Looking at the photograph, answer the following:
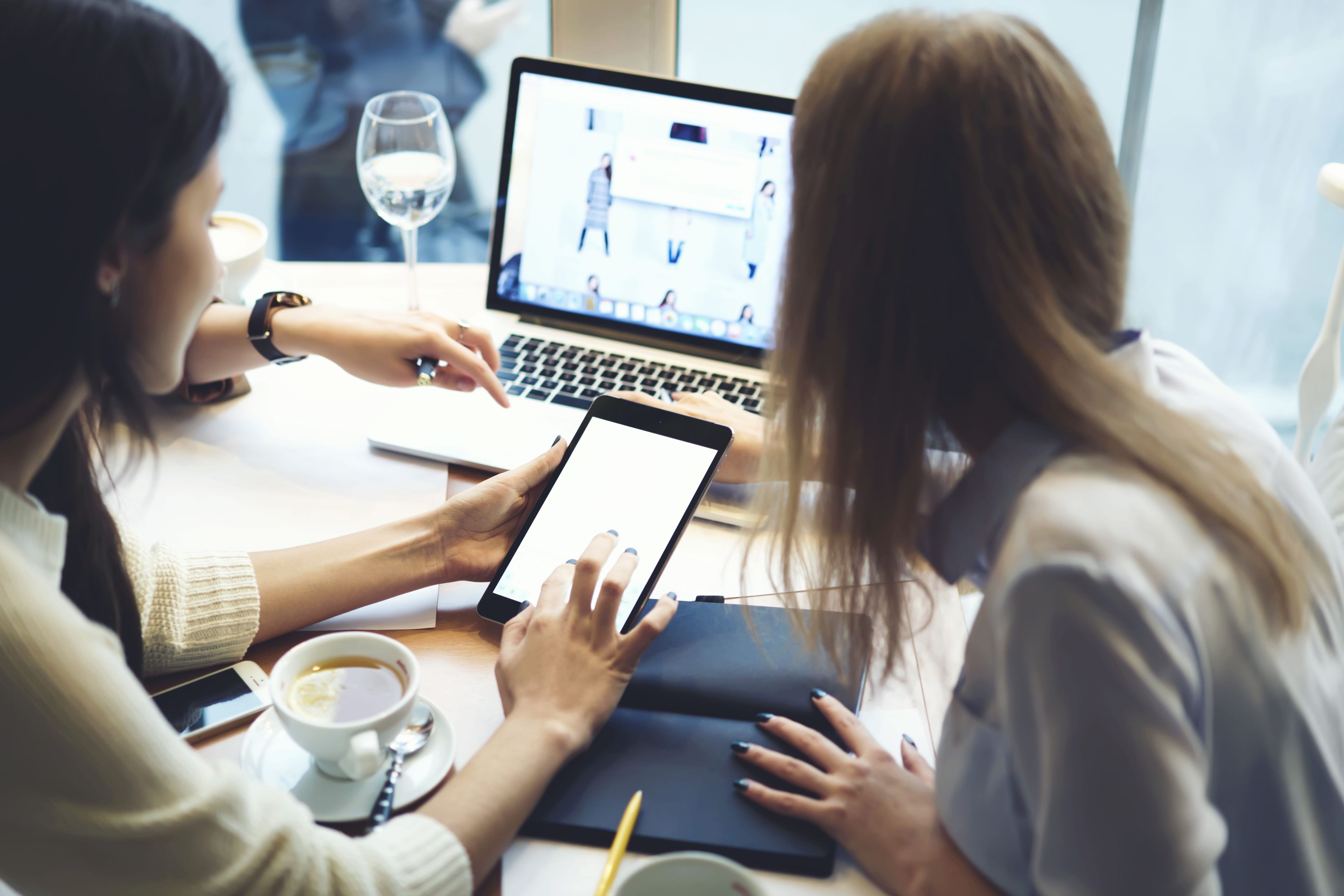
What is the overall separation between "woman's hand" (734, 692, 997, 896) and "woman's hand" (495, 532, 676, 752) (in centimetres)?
10

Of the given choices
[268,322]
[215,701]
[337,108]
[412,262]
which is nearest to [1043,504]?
[215,701]

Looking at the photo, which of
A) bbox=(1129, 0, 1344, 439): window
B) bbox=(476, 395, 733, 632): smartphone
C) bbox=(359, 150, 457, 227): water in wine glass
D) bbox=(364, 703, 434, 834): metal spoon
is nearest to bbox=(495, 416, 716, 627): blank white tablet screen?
bbox=(476, 395, 733, 632): smartphone

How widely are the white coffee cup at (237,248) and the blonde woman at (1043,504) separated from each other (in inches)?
29.1

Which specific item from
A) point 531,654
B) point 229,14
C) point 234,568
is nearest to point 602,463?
point 531,654

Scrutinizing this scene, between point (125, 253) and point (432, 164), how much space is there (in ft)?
2.03

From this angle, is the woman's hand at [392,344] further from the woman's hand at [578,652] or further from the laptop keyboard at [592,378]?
the woman's hand at [578,652]

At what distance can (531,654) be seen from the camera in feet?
2.38

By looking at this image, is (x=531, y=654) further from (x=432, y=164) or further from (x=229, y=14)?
(x=229, y=14)

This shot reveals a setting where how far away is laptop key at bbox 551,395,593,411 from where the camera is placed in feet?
3.53

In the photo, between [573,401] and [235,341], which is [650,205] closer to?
[573,401]

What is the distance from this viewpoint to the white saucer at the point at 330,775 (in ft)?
2.14

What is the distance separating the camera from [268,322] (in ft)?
3.43

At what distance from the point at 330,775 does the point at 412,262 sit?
740 mm

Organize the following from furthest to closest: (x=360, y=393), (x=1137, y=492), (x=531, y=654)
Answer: (x=360, y=393), (x=531, y=654), (x=1137, y=492)
